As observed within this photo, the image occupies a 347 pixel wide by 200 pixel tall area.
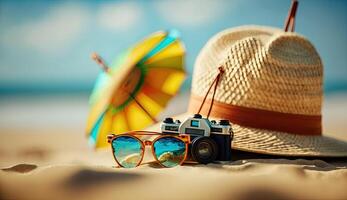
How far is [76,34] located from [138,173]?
21153 millimetres

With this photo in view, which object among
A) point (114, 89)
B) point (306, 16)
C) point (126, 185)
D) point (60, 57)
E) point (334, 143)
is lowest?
point (126, 185)

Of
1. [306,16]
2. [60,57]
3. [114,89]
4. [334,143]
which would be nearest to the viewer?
[334,143]

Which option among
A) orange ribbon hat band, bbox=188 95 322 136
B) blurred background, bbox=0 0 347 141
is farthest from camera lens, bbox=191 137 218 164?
blurred background, bbox=0 0 347 141

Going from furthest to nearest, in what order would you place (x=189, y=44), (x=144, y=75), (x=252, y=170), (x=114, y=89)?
(x=189, y=44)
(x=144, y=75)
(x=114, y=89)
(x=252, y=170)

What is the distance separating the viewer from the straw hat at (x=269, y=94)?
265cm

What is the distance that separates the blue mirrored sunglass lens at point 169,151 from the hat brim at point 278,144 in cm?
33

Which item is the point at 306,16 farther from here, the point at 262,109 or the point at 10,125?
the point at 262,109

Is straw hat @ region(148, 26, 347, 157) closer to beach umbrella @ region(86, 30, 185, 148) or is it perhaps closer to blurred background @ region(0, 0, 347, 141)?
beach umbrella @ region(86, 30, 185, 148)

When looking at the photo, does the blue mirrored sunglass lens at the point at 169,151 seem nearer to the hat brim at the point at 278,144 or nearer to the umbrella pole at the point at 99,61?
the hat brim at the point at 278,144

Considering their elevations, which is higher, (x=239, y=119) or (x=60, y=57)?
(x=60, y=57)

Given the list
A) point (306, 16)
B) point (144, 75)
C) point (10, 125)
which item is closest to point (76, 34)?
point (306, 16)

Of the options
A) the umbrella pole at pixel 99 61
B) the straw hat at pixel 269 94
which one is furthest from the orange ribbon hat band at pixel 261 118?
the umbrella pole at pixel 99 61

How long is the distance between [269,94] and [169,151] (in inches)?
27.5

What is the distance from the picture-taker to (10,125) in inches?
398
